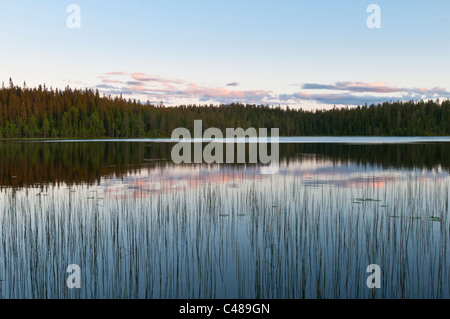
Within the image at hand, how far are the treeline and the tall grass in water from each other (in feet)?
→ 453

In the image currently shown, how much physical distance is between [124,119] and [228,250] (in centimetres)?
14758

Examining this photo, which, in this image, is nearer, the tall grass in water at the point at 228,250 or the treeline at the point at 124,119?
the tall grass in water at the point at 228,250

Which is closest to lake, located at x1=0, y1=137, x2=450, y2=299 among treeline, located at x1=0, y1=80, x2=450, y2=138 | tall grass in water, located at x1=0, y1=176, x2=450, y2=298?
tall grass in water, located at x1=0, y1=176, x2=450, y2=298

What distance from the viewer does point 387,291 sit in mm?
7312

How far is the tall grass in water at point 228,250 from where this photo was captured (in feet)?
24.6

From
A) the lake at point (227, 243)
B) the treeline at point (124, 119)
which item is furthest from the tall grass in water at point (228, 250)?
the treeline at point (124, 119)

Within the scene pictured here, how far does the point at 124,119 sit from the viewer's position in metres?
150

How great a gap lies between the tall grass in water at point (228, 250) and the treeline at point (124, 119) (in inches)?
5438

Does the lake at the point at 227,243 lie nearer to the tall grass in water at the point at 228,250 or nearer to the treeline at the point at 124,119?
the tall grass in water at the point at 228,250

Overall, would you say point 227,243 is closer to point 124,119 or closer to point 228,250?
point 228,250

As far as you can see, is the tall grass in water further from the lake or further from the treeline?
the treeline
